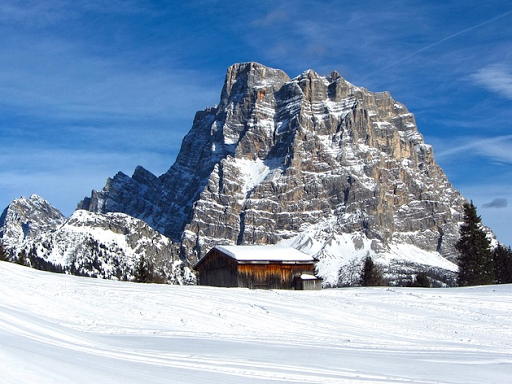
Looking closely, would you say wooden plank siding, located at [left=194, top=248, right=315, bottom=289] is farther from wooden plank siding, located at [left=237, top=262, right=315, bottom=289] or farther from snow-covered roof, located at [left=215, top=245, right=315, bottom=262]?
snow-covered roof, located at [left=215, top=245, right=315, bottom=262]

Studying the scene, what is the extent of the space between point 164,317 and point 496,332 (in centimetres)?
1376

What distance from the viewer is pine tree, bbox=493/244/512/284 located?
73869mm

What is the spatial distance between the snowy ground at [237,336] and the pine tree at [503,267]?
40002mm

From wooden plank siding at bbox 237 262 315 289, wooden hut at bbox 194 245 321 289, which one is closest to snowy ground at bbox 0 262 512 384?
wooden hut at bbox 194 245 321 289

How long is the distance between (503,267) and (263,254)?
35.8 m

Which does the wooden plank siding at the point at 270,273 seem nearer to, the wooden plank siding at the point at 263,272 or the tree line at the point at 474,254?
the wooden plank siding at the point at 263,272

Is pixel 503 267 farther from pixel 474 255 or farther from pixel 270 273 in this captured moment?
pixel 270 273

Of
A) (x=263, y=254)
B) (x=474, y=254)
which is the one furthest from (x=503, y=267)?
(x=263, y=254)

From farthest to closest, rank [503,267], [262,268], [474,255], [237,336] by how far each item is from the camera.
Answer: [503,267]
[474,255]
[262,268]
[237,336]

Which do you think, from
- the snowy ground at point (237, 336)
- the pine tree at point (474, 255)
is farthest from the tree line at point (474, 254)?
the snowy ground at point (237, 336)

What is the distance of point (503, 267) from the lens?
2945 inches

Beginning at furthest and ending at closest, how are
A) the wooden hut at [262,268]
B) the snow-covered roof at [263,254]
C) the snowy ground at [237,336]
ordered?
1. the snow-covered roof at [263,254]
2. the wooden hut at [262,268]
3. the snowy ground at [237,336]

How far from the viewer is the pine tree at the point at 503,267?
7387cm

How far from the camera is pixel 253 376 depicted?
39.0 ft
